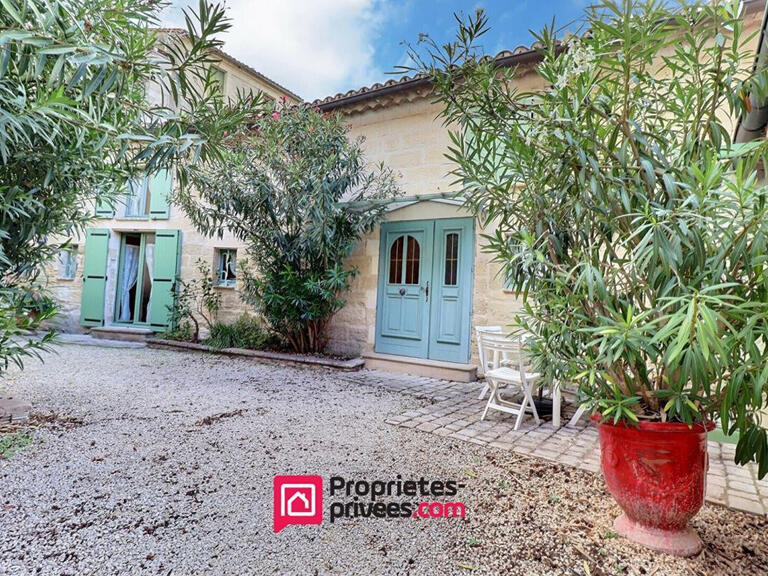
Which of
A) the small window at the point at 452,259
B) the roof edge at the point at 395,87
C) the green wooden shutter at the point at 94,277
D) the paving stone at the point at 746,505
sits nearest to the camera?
the paving stone at the point at 746,505

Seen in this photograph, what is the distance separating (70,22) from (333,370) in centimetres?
502

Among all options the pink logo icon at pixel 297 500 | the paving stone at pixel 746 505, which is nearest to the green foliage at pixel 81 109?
the pink logo icon at pixel 297 500

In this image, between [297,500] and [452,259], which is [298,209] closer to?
[452,259]

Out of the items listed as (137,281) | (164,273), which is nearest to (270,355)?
(164,273)

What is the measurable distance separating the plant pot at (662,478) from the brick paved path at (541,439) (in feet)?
2.88

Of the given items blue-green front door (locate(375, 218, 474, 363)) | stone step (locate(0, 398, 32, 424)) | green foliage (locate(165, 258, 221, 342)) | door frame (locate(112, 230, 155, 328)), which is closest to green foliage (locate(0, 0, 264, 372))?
stone step (locate(0, 398, 32, 424))

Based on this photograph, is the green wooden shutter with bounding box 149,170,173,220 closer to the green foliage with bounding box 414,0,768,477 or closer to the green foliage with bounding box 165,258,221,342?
the green foliage with bounding box 165,258,221,342

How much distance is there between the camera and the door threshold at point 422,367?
576 centimetres

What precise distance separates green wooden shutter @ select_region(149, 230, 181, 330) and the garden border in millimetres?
775

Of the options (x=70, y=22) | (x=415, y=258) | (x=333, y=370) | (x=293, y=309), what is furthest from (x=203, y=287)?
(x=70, y=22)

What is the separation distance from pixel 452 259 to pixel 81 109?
480 cm

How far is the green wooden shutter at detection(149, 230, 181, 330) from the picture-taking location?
874 cm

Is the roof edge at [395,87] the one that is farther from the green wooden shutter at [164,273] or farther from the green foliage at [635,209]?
the green wooden shutter at [164,273]

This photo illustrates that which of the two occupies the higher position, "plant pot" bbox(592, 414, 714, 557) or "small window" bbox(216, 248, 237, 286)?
"small window" bbox(216, 248, 237, 286)
